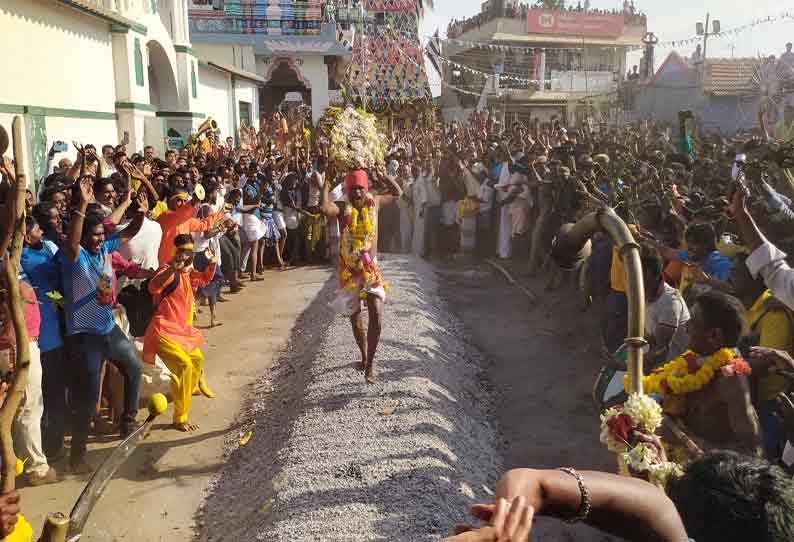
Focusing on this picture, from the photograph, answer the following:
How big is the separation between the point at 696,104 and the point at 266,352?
28.6m

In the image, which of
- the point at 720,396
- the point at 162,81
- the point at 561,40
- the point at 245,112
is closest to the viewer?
the point at 720,396

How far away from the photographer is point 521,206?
1229 centimetres

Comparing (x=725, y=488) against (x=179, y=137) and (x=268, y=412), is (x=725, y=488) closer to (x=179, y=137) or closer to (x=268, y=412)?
(x=268, y=412)

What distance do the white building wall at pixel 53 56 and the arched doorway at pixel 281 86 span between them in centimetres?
2171

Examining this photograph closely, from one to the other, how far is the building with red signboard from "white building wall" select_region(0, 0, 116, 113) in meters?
24.2

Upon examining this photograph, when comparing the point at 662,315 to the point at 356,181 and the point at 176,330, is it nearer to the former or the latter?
the point at 356,181

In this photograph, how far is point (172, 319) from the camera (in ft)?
20.2

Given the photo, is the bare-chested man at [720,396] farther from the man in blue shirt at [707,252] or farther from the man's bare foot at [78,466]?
the man's bare foot at [78,466]

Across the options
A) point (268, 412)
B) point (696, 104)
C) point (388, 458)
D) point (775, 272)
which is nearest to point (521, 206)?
point (268, 412)

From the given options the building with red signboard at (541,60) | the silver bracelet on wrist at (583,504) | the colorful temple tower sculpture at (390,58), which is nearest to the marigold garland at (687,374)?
the silver bracelet on wrist at (583,504)

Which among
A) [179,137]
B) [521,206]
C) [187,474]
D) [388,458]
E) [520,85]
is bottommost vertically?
[187,474]

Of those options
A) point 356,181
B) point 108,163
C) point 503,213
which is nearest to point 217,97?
point 108,163

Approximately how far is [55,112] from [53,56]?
3.13 ft

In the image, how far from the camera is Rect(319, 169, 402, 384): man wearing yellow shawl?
6.63m
